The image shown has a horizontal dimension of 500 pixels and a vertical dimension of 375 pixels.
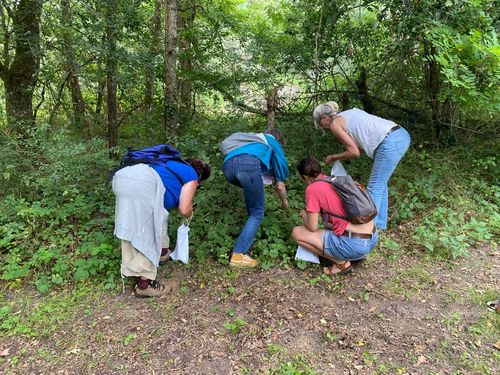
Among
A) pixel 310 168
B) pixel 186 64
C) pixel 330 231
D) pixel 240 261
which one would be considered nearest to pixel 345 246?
pixel 330 231

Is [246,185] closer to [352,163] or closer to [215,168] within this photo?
[215,168]

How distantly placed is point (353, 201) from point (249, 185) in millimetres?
1002

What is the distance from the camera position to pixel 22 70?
5.64m

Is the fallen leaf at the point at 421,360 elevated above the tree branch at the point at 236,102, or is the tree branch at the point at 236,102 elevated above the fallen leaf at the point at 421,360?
the tree branch at the point at 236,102

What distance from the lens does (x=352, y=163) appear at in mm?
5680

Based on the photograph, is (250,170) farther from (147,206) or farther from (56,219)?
(56,219)

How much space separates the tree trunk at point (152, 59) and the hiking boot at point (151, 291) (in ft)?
11.2

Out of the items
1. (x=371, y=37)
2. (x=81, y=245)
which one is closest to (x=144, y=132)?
(x=81, y=245)

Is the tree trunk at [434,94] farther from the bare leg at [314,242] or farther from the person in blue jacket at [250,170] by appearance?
the bare leg at [314,242]

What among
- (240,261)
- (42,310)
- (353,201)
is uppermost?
(353,201)

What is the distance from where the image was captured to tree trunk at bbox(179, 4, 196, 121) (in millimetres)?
6184

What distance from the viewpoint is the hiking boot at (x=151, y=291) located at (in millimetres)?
3447

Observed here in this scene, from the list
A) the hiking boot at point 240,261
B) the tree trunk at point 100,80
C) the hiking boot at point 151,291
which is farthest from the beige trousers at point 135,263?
the tree trunk at point 100,80

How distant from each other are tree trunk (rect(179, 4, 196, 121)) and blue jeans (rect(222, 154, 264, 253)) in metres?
2.58
